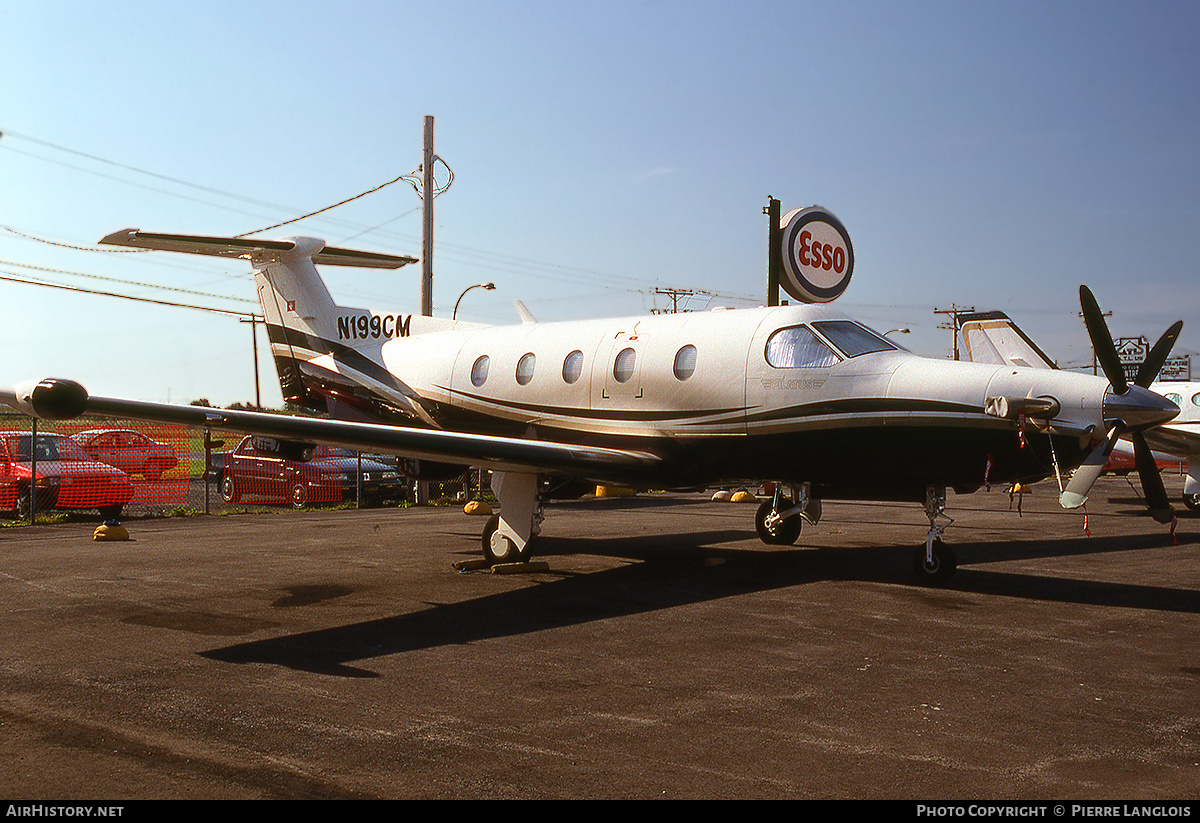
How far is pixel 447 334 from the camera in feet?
53.8

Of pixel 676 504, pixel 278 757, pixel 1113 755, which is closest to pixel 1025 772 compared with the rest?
pixel 1113 755

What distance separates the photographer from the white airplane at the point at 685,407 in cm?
1012

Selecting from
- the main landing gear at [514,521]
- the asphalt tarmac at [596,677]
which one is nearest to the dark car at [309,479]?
the asphalt tarmac at [596,677]

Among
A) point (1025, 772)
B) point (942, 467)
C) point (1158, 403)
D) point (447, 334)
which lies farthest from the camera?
point (447, 334)

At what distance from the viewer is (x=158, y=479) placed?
23484 millimetres

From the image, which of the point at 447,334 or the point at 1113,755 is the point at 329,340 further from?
the point at 1113,755

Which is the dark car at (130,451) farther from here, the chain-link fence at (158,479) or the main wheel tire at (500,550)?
the main wheel tire at (500,550)

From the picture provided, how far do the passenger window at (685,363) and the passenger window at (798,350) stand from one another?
113 centimetres

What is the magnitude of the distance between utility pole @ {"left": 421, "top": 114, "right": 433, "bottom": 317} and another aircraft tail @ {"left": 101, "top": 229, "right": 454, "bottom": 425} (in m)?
8.32

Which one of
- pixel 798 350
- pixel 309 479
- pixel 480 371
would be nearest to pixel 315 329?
pixel 480 371

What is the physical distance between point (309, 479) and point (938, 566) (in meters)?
18.0

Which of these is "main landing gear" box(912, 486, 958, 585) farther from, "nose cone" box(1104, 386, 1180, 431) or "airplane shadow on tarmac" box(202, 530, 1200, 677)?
"nose cone" box(1104, 386, 1180, 431)

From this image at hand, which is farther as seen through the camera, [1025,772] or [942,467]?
[942,467]

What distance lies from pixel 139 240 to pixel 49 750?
1170cm
